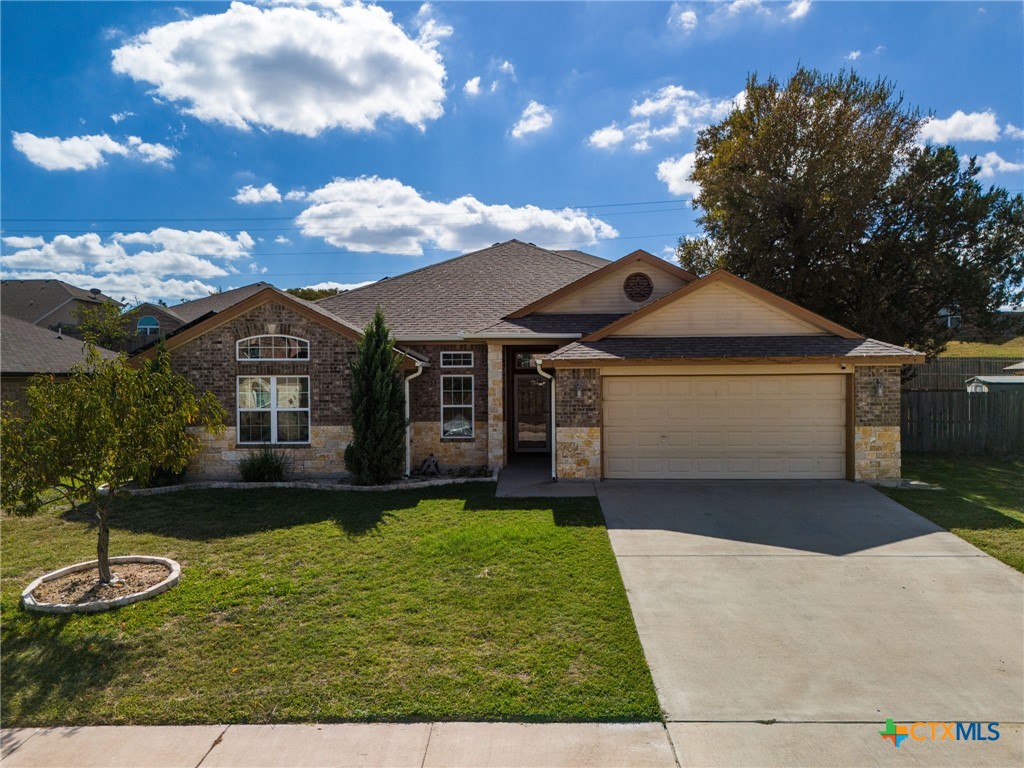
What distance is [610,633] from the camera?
5.19 metres

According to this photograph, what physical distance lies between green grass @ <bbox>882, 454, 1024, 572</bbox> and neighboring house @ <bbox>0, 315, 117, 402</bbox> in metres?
19.7

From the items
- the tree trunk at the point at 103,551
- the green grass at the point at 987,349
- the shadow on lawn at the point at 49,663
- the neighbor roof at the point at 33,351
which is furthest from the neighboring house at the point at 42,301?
the green grass at the point at 987,349

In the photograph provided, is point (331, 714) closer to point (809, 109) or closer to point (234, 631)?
point (234, 631)

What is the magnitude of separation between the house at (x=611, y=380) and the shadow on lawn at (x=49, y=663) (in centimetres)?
686

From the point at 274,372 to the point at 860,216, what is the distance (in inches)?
658

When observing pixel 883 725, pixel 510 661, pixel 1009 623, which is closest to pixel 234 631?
pixel 510 661

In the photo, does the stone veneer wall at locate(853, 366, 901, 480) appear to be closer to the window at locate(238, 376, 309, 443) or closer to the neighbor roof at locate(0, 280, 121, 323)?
the window at locate(238, 376, 309, 443)

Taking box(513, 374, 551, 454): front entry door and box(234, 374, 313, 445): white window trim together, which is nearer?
box(234, 374, 313, 445): white window trim

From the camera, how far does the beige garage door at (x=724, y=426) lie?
11398 mm

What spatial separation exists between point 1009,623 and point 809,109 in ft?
51.9

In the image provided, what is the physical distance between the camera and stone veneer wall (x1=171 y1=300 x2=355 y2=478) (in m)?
12.1

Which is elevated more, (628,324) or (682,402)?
(628,324)

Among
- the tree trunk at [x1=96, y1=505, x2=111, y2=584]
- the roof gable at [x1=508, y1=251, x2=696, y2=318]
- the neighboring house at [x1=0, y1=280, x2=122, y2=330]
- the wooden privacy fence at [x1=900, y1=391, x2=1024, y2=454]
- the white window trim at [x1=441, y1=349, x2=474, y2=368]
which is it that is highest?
the neighboring house at [x1=0, y1=280, x2=122, y2=330]

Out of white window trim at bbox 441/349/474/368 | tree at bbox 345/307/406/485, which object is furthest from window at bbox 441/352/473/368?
tree at bbox 345/307/406/485
